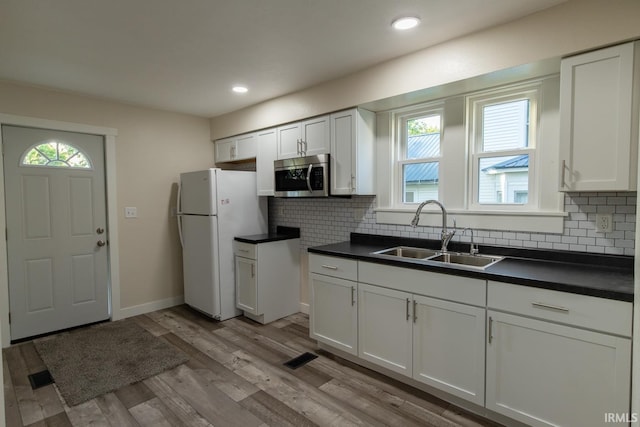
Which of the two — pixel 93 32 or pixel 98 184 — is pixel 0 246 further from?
pixel 93 32

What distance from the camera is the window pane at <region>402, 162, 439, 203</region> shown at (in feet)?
9.41

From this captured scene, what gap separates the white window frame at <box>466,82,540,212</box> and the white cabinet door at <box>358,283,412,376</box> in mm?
973

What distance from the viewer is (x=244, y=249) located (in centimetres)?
363

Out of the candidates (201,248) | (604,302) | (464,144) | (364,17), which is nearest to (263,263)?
(201,248)

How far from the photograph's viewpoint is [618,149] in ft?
5.89

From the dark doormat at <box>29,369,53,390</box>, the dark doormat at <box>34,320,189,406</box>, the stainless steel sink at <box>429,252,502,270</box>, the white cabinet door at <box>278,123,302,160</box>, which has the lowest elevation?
the dark doormat at <box>29,369,53,390</box>

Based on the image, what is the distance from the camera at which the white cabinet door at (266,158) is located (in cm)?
366

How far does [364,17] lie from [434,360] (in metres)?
2.17

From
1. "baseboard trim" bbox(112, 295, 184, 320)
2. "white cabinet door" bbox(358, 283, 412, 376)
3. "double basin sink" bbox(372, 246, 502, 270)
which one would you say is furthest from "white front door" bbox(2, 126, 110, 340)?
"double basin sink" bbox(372, 246, 502, 270)

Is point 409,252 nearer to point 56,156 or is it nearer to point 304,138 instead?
point 304,138

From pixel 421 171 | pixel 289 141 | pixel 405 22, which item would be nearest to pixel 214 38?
pixel 405 22

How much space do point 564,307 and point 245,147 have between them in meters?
3.37

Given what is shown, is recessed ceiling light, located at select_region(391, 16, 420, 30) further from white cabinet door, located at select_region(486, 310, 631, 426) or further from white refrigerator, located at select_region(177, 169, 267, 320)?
white refrigerator, located at select_region(177, 169, 267, 320)

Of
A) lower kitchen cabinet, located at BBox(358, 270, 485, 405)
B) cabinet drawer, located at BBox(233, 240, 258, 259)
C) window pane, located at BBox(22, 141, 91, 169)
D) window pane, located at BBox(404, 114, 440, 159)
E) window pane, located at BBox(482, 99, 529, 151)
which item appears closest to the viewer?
lower kitchen cabinet, located at BBox(358, 270, 485, 405)
